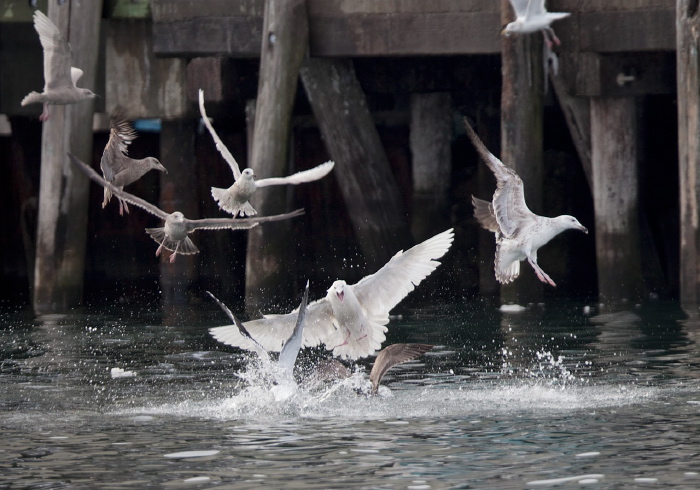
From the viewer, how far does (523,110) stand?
15.7m

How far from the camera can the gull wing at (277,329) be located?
37.2 ft

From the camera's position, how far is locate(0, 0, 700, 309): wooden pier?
1577 centimetres

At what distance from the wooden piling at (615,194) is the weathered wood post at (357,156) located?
2428 mm

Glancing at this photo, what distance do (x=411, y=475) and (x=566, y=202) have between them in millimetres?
11367

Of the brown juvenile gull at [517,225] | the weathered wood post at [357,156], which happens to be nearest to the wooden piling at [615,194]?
the weathered wood post at [357,156]

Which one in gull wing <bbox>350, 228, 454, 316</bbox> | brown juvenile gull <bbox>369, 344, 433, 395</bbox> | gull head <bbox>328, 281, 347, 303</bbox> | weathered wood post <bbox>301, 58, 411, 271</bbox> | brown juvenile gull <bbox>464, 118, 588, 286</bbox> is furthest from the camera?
weathered wood post <bbox>301, 58, 411, 271</bbox>

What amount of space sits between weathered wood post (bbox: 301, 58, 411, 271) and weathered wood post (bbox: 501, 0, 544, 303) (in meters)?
2.14

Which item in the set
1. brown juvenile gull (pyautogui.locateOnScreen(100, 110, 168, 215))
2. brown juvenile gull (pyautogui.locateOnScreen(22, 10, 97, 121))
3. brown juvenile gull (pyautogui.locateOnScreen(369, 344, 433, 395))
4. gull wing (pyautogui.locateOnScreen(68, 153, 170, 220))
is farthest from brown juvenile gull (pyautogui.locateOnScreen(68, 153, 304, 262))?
brown juvenile gull (pyautogui.locateOnScreen(369, 344, 433, 395))

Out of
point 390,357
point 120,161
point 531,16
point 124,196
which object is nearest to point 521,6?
point 531,16

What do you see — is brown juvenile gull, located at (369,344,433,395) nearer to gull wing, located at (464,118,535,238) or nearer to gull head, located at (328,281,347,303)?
gull head, located at (328,281,347,303)

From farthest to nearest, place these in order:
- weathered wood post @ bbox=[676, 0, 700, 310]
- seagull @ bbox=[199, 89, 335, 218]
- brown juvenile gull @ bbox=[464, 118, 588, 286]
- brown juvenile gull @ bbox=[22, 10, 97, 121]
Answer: weathered wood post @ bbox=[676, 0, 700, 310], brown juvenile gull @ bbox=[22, 10, 97, 121], seagull @ bbox=[199, 89, 335, 218], brown juvenile gull @ bbox=[464, 118, 588, 286]

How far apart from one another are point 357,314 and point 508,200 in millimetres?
1711

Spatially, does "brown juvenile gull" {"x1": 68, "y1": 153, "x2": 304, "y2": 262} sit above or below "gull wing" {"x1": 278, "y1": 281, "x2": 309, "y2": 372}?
above

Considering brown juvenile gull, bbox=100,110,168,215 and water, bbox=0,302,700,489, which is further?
brown juvenile gull, bbox=100,110,168,215
